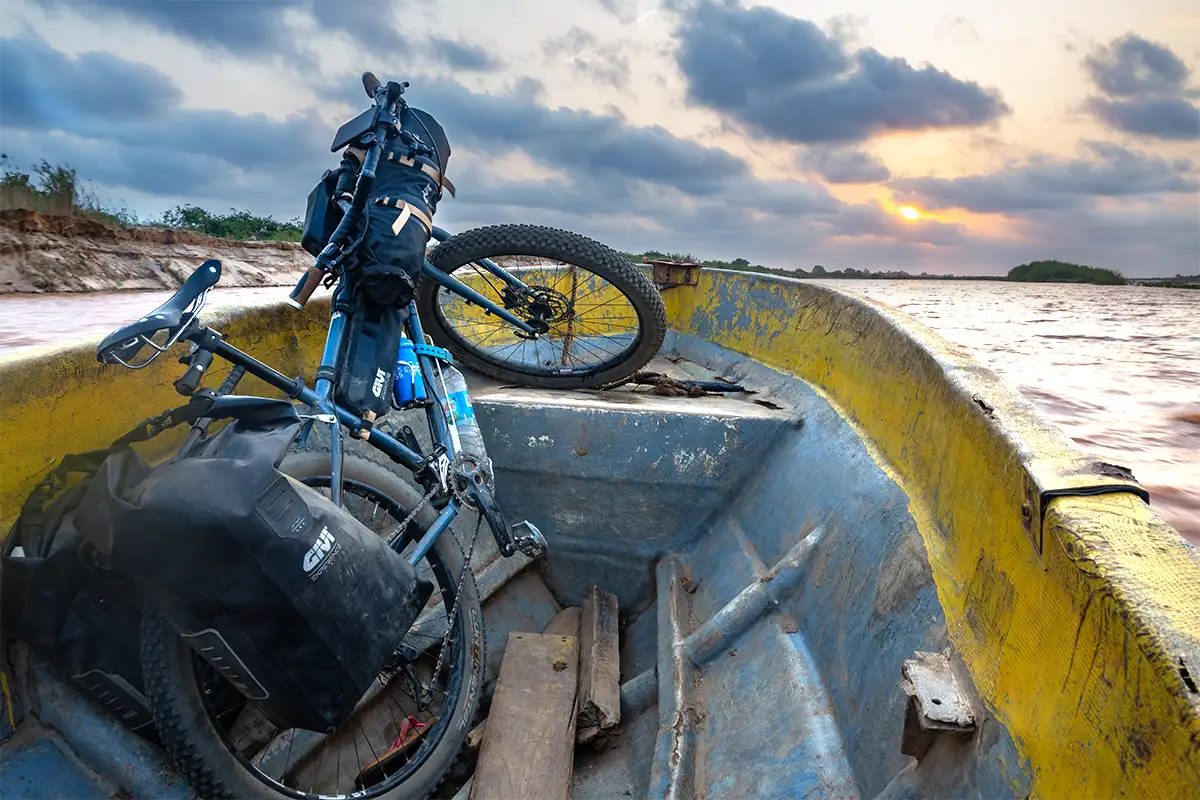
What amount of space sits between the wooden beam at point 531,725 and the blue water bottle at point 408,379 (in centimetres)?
108

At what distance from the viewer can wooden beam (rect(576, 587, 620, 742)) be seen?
2334 mm

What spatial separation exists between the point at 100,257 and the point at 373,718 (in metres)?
10.4

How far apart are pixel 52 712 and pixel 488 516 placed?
4.13ft

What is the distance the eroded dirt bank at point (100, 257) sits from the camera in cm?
888

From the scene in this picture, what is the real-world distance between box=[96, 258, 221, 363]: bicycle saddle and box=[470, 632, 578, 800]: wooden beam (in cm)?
160

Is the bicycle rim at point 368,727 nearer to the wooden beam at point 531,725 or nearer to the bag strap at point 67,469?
the wooden beam at point 531,725

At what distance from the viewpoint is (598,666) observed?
2609mm

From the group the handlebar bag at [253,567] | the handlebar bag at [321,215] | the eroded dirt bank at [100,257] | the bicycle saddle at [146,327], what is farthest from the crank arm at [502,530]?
the eroded dirt bank at [100,257]

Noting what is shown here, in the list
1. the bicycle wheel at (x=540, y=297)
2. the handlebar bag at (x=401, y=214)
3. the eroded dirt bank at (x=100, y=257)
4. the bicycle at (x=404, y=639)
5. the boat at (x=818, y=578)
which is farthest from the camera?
the eroded dirt bank at (x=100, y=257)

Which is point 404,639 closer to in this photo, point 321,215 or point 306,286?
point 306,286

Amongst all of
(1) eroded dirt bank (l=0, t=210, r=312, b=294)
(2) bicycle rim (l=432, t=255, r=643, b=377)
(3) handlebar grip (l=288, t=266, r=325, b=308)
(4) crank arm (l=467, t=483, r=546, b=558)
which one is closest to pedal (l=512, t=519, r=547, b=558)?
(4) crank arm (l=467, t=483, r=546, b=558)

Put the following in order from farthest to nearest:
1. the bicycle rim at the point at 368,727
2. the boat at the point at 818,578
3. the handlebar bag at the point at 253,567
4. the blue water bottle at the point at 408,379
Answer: the blue water bottle at the point at 408,379, the bicycle rim at the point at 368,727, the handlebar bag at the point at 253,567, the boat at the point at 818,578

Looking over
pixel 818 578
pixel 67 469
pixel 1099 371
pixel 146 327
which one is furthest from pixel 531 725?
pixel 1099 371

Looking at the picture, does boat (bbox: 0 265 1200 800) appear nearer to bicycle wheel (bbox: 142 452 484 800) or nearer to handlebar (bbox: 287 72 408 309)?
bicycle wheel (bbox: 142 452 484 800)
